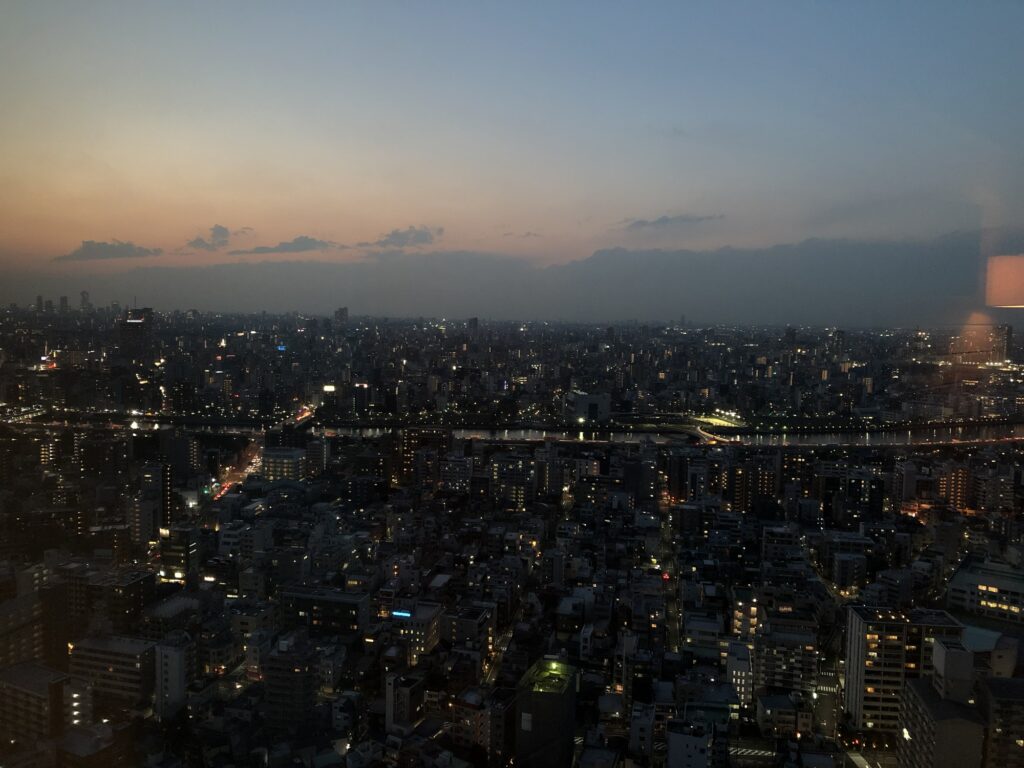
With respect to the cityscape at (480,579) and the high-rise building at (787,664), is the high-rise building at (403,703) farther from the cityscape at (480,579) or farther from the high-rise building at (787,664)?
the high-rise building at (787,664)

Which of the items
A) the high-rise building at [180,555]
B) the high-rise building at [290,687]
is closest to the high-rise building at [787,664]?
the high-rise building at [290,687]

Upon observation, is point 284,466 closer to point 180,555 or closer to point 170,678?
point 180,555

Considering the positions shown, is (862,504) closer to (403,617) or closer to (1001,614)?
(1001,614)


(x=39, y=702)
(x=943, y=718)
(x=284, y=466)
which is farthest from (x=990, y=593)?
(x=284, y=466)

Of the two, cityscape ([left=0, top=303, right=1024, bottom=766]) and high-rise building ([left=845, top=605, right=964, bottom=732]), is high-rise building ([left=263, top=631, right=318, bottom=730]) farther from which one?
high-rise building ([left=845, top=605, right=964, bottom=732])

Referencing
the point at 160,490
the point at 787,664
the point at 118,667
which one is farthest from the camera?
the point at 160,490

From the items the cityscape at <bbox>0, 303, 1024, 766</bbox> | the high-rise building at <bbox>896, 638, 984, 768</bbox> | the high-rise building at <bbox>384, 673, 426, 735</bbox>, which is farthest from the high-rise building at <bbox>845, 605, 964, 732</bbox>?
the high-rise building at <bbox>384, 673, 426, 735</bbox>
